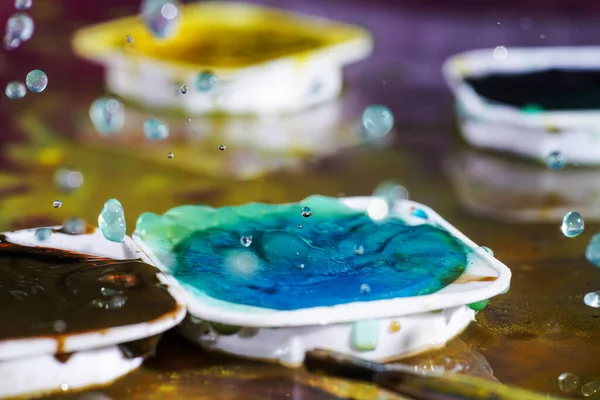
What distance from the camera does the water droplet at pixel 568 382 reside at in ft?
4.15

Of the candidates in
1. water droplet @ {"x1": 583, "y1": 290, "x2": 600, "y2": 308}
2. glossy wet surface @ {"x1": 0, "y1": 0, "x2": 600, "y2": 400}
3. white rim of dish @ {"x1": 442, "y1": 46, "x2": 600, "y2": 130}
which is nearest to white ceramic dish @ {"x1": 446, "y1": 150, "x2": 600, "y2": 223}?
glossy wet surface @ {"x1": 0, "y1": 0, "x2": 600, "y2": 400}

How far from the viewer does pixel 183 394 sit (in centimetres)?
123

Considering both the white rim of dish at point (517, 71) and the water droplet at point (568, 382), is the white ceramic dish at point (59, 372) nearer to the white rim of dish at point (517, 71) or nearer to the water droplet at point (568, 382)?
the water droplet at point (568, 382)

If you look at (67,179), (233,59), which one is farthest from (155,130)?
(233,59)

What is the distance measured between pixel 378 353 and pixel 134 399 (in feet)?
1.15

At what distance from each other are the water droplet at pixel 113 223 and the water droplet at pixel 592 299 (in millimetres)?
808

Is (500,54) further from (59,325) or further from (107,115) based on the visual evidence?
(59,325)

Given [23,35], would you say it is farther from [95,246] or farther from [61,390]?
[61,390]

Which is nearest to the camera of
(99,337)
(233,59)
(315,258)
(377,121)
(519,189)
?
(99,337)

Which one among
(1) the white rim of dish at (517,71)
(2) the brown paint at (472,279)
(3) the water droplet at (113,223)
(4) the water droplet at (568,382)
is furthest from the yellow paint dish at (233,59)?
(4) the water droplet at (568,382)

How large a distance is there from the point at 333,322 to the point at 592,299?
568mm

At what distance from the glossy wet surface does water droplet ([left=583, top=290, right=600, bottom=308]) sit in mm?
12

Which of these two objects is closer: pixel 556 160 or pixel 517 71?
pixel 556 160

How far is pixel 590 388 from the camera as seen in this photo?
4.17ft
